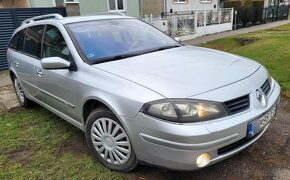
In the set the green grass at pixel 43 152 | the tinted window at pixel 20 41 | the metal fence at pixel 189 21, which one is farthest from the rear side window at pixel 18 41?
the metal fence at pixel 189 21

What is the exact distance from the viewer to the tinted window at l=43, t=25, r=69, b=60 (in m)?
3.82

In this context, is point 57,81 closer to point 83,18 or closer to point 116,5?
point 83,18

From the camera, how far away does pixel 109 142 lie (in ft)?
10.7

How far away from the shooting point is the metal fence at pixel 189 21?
46.3ft

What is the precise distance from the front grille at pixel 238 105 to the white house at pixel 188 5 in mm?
16715

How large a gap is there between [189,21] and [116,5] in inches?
147

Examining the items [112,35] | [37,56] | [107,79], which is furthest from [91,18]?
[107,79]

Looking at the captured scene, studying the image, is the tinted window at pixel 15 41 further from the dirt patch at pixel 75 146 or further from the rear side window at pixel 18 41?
the dirt patch at pixel 75 146

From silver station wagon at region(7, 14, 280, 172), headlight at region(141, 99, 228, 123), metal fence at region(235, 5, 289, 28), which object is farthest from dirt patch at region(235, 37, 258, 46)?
headlight at region(141, 99, 228, 123)

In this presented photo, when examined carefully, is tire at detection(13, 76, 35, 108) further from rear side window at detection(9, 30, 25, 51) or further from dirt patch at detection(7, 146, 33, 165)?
dirt patch at detection(7, 146, 33, 165)

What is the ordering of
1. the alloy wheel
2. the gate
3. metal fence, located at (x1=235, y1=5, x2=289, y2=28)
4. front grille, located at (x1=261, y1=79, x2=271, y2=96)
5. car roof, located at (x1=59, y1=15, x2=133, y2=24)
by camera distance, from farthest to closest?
metal fence, located at (x1=235, y1=5, x2=289, y2=28)
the gate
car roof, located at (x1=59, y1=15, x2=133, y2=24)
front grille, located at (x1=261, y1=79, x2=271, y2=96)
the alloy wheel

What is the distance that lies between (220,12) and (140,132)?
16155 mm

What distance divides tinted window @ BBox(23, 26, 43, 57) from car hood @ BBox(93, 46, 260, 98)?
159 centimetres

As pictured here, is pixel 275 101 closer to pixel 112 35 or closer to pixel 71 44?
pixel 112 35
